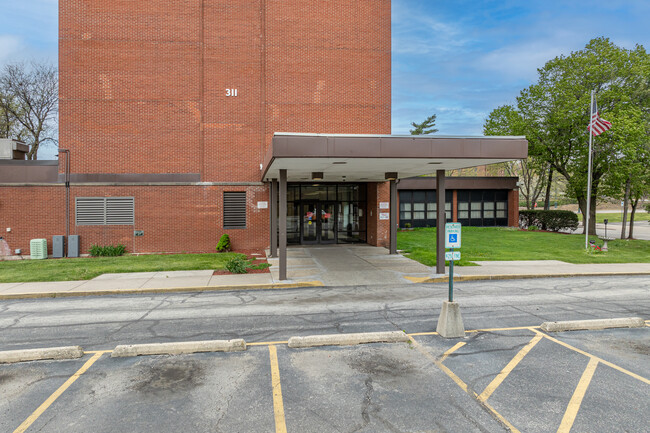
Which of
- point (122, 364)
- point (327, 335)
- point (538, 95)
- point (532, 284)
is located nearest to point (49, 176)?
point (122, 364)

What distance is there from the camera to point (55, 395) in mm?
5113

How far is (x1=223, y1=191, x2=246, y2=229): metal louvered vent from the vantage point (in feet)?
66.9

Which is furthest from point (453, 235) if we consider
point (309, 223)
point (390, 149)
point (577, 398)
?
point (309, 223)

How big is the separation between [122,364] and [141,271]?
9029mm

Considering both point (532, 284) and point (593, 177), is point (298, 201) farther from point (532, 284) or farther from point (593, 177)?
point (593, 177)

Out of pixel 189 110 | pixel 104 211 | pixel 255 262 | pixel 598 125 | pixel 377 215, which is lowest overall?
pixel 255 262

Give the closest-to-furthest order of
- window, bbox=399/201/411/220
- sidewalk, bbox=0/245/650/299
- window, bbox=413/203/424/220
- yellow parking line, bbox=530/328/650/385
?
yellow parking line, bbox=530/328/650/385 → sidewalk, bbox=0/245/650/299 → window, bbox=399/201/411/220 → window, bbox=413/203/424/220

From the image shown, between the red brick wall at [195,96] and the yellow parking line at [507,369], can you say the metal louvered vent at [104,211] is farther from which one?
the yellow parking line at [507,369]

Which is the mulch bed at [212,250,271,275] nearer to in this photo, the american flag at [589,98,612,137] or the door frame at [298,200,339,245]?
the door frame at [298,200,339,245]

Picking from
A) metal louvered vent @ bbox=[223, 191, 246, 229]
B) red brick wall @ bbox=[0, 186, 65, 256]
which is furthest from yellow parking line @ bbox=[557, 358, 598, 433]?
red brick wall @ bbox=[0, 186, 65, 256]

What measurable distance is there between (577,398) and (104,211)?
20545 millimetres

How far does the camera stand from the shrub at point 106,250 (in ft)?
61.9

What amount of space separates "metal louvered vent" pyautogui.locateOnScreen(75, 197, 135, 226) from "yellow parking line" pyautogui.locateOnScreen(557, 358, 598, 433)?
19.5m

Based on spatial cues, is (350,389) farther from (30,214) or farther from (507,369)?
(30,214)
